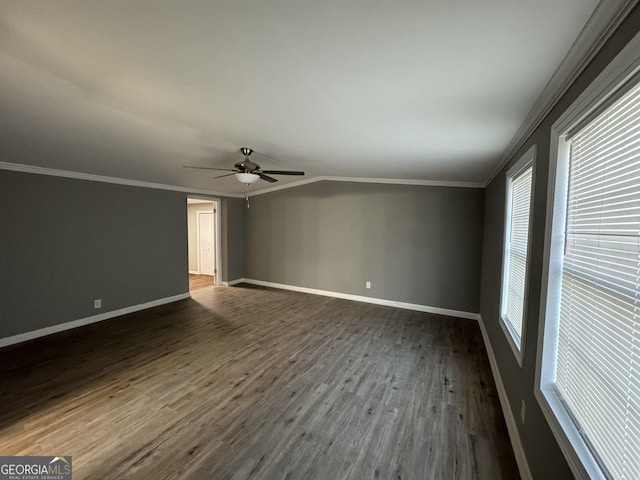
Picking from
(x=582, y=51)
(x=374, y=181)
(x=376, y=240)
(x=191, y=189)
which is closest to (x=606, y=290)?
(x=582, y=51)

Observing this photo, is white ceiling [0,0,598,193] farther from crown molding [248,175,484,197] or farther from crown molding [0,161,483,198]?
crown molding [248,175,484,197]

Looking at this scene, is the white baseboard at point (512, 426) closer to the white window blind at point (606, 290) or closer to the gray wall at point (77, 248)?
the white window blind at point (606, 290)

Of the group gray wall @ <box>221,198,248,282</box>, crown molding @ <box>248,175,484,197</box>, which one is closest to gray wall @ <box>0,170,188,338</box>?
gray wall @ <box>221,198,248,282</box>

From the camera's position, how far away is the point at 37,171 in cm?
353

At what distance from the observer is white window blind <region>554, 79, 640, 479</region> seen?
0.91m

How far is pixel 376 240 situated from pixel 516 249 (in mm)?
2957

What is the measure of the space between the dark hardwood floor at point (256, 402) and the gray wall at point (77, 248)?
477mm

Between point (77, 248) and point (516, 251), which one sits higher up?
point (516, 251)

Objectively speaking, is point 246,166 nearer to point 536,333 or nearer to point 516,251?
point 516,251

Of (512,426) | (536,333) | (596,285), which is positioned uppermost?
(596,285)

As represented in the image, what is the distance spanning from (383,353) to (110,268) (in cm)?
429

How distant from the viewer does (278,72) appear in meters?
1.64

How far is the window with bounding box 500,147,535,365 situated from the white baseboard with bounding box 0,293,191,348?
210 inches

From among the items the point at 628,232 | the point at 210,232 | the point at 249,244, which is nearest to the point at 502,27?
the point at 628,232
